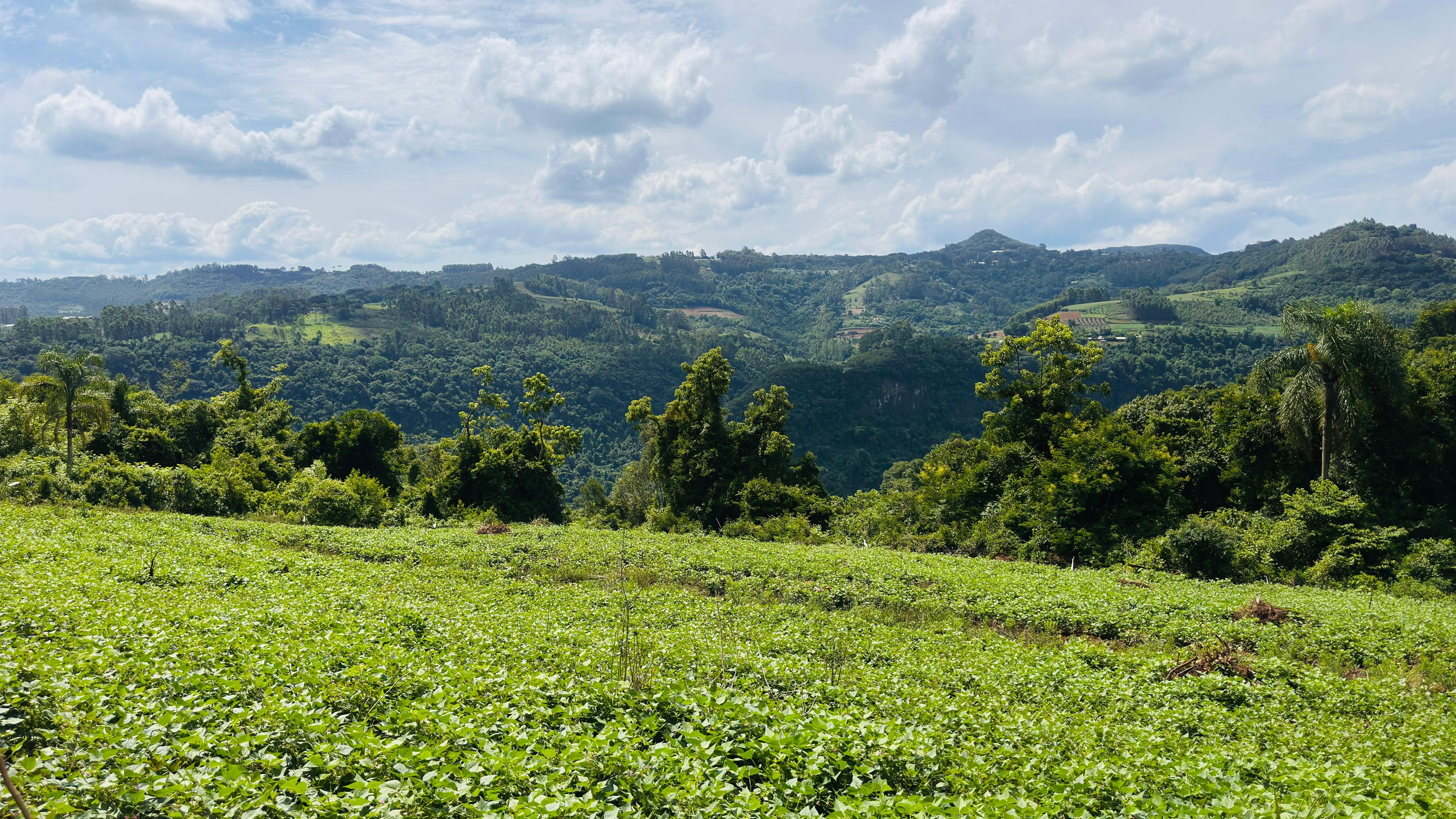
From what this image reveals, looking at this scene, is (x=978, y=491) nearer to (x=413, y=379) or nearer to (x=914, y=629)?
(x=914, y=629)

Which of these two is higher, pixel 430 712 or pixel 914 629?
pixel 430 712

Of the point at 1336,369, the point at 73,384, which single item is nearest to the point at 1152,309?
the point at 1336,369

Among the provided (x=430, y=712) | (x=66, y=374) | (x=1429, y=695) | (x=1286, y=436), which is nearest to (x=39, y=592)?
(x=430, y=712)

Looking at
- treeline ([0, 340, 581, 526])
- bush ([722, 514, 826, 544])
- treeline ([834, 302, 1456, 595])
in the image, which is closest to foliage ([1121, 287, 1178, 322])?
treeline ([834, 302, 1456, 595])

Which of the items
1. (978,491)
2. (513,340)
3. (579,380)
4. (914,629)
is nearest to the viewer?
(914,629)

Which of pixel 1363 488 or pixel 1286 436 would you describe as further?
pixel 1286 436

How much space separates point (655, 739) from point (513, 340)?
7144 inches

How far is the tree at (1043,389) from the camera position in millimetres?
31953

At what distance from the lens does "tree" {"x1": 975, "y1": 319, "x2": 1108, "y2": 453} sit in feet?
105

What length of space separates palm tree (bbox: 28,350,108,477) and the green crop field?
24403 millimetres

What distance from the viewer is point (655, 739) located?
693 centimetres

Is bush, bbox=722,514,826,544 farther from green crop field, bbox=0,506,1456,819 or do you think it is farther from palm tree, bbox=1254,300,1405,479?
palm tree, bbox=1254,300,1405,479

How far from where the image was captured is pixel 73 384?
3422 cm

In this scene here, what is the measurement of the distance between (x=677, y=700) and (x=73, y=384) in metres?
41.9
